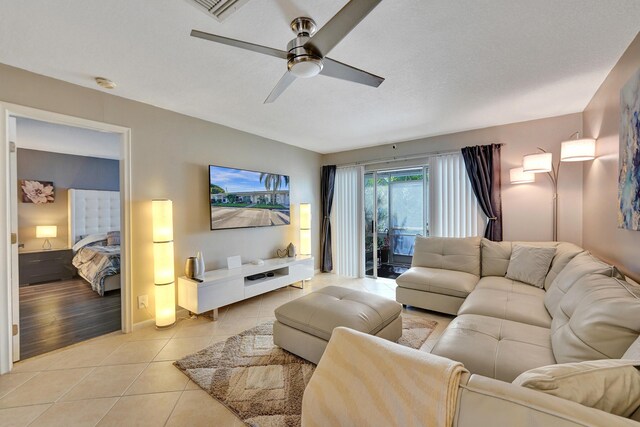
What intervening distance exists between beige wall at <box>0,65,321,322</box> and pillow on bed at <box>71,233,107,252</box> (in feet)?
11.2

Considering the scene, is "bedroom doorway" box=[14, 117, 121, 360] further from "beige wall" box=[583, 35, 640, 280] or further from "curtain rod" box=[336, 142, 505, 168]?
"beige wall" box=[583, 35, 640, 280]

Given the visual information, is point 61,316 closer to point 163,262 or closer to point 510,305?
point 163,262

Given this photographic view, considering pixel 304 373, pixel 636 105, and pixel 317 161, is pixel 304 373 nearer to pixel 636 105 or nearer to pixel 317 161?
pixel 636 105

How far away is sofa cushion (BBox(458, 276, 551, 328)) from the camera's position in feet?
6.51

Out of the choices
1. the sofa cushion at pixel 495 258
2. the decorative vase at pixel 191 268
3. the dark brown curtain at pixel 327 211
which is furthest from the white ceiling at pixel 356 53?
the dark brown curtain at pixel 327 211

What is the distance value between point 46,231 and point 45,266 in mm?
739

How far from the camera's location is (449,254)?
352 cm

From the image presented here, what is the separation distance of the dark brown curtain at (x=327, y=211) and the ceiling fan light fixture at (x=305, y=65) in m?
3.65

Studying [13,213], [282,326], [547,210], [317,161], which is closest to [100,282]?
[13,213]

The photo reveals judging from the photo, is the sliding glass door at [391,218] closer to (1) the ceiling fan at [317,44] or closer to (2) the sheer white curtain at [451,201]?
(2) the sheer white curtain at [451,201]

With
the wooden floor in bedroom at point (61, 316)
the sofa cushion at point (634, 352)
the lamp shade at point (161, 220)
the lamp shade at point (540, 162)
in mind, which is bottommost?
the wooden floor in bedroom at point (61, 316)

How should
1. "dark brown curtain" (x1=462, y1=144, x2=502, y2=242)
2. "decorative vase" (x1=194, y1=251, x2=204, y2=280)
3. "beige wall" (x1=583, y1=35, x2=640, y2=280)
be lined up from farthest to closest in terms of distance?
"dark brown curtain" (x1=462, y1=144, x2=502, y2=242), "decorative vase" (x1=194, y1=251, x2=204, y2=280), "beige wall" (x1=583, y1=35, x2=640, y2=280)

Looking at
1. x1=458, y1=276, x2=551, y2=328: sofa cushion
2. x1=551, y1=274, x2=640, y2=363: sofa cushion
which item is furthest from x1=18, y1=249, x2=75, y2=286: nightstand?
x1=551, y1=274, x2=640, y2=363: sofa cushion

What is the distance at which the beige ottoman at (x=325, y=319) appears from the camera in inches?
81.7
